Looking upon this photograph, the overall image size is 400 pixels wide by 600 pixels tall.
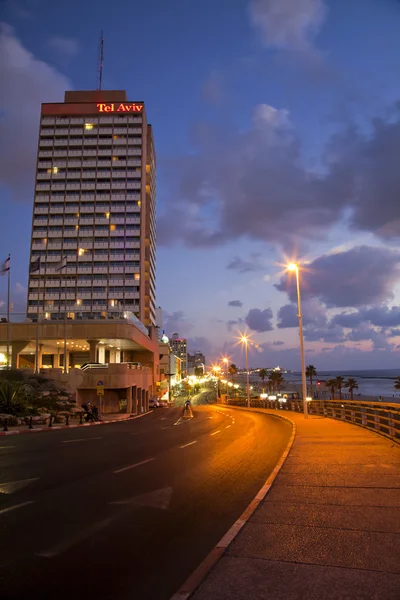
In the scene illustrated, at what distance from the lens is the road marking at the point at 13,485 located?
912 centimetres

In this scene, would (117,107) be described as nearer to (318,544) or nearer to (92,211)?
(92,211)

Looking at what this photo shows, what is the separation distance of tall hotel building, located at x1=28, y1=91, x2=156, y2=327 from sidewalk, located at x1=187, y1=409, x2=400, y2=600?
303ft

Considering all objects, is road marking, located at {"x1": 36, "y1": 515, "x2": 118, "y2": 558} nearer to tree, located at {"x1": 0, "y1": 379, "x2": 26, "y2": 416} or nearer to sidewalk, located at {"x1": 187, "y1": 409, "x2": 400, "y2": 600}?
sidewalk, located at {"x1": 187, "y1": 409, "x2": 400, "y2": 600}

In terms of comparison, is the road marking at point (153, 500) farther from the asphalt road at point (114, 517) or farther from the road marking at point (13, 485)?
the road marking at point (13, 485)

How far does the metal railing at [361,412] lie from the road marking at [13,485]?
10.7 metres

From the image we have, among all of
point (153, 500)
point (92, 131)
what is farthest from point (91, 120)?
point (153, 500)

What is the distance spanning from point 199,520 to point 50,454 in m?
9.45

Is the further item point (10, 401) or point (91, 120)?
point (91, 120)

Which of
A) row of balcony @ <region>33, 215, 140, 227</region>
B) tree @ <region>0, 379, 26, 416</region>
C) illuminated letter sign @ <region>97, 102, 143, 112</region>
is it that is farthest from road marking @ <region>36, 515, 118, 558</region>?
illuminated letter sign @ <region>97, 102, 143, 112</region>

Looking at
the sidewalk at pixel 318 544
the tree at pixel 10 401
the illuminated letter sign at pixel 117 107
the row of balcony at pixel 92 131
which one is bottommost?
the sidewalk at pixel 318 544

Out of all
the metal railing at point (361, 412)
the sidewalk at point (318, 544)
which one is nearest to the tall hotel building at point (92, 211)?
the metal railing at point (361, 412)

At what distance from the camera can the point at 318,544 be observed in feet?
16.8

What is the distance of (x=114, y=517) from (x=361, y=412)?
15682mm

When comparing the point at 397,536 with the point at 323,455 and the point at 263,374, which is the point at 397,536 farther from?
the point at 263,374
